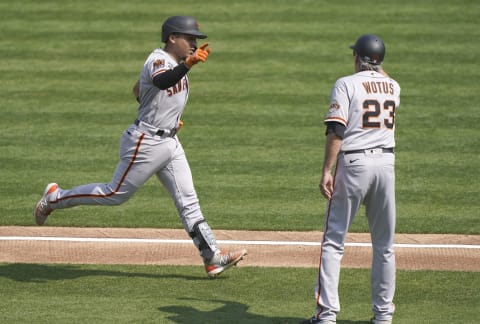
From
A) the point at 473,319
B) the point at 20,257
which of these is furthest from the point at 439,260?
the point at 20,257

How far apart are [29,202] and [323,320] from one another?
412 centimetres

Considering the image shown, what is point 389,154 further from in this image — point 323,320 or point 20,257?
point 20,257

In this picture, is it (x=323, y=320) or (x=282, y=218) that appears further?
(x=282, y=218)

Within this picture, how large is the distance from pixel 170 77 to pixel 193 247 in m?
1.81

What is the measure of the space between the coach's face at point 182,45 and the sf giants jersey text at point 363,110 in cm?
160

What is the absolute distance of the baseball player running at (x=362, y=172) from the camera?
19.2 ft

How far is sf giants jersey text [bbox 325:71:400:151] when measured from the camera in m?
5.84

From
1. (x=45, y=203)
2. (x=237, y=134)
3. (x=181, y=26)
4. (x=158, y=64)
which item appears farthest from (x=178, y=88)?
(x=237, y=134)

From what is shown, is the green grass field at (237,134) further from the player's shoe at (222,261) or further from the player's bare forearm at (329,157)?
the player's bare forearm at (329,157)

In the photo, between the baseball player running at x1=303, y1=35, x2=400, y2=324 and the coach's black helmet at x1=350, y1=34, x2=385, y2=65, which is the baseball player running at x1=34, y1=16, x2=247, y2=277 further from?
the coach's black helmet at x1=350, y1=34, x2=385, y2=65

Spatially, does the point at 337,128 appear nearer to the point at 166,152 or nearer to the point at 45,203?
the point at 166,152

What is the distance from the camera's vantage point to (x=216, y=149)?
10.4 m

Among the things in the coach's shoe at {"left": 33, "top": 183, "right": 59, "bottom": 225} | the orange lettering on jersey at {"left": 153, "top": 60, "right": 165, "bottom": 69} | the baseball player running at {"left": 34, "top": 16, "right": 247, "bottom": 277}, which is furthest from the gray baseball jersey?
the coach's shoe at {"left": 33, "top": 183, "right": 59, "bottom": 225}

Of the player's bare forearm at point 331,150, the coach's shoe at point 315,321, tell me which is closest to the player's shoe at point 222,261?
the coach's shoe at point 315,321
